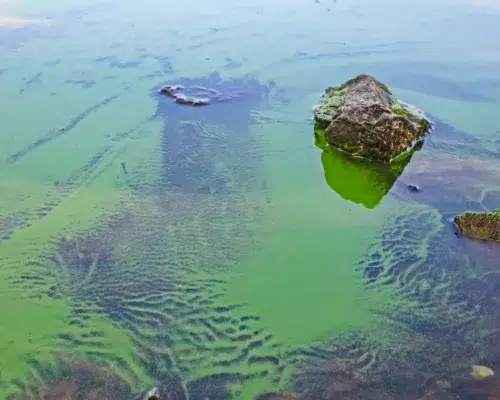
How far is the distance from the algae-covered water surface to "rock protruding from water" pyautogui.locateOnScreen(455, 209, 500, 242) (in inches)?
3.7

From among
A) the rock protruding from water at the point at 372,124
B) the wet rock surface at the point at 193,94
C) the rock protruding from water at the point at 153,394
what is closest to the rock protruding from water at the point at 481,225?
the rock protruding from water at the point at 372,124

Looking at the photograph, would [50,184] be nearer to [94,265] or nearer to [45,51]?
[94,265]

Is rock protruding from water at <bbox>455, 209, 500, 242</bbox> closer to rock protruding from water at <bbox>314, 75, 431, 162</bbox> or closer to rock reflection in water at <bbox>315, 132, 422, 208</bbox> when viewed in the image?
rock reflection in water at <bbox>315, 132, 422, 208</bbox>

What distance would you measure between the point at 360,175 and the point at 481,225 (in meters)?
1.33

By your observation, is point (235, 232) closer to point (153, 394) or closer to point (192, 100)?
point (153, 394)

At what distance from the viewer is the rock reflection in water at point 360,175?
473 cm

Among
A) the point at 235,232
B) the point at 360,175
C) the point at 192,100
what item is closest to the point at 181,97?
the point at 192,100

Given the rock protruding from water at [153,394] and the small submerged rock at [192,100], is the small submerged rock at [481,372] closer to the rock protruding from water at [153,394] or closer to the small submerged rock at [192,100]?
the rock protruding from water at [153,394]

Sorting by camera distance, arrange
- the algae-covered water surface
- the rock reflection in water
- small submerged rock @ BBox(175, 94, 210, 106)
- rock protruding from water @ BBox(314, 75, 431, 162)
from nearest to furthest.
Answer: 1. the algae-covered water surface
2. the rock reflection in water
3. rock protruding from water @ BBox(314, 75, 431, 162)
4. small submerged rock @ BBox(175, 94, 210, 106)

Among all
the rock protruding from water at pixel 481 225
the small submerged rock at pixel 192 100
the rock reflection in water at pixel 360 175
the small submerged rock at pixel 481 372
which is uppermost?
the small submerged rock at pixel 192 100

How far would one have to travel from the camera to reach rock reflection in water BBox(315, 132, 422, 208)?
473 cm

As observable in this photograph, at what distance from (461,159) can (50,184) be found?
4282mm

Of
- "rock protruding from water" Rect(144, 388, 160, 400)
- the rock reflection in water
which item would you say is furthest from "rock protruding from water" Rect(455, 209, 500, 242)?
"rock protruding from water" Rect(144, 388, 160, 400)

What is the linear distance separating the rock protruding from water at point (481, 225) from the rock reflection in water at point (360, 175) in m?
0.79
